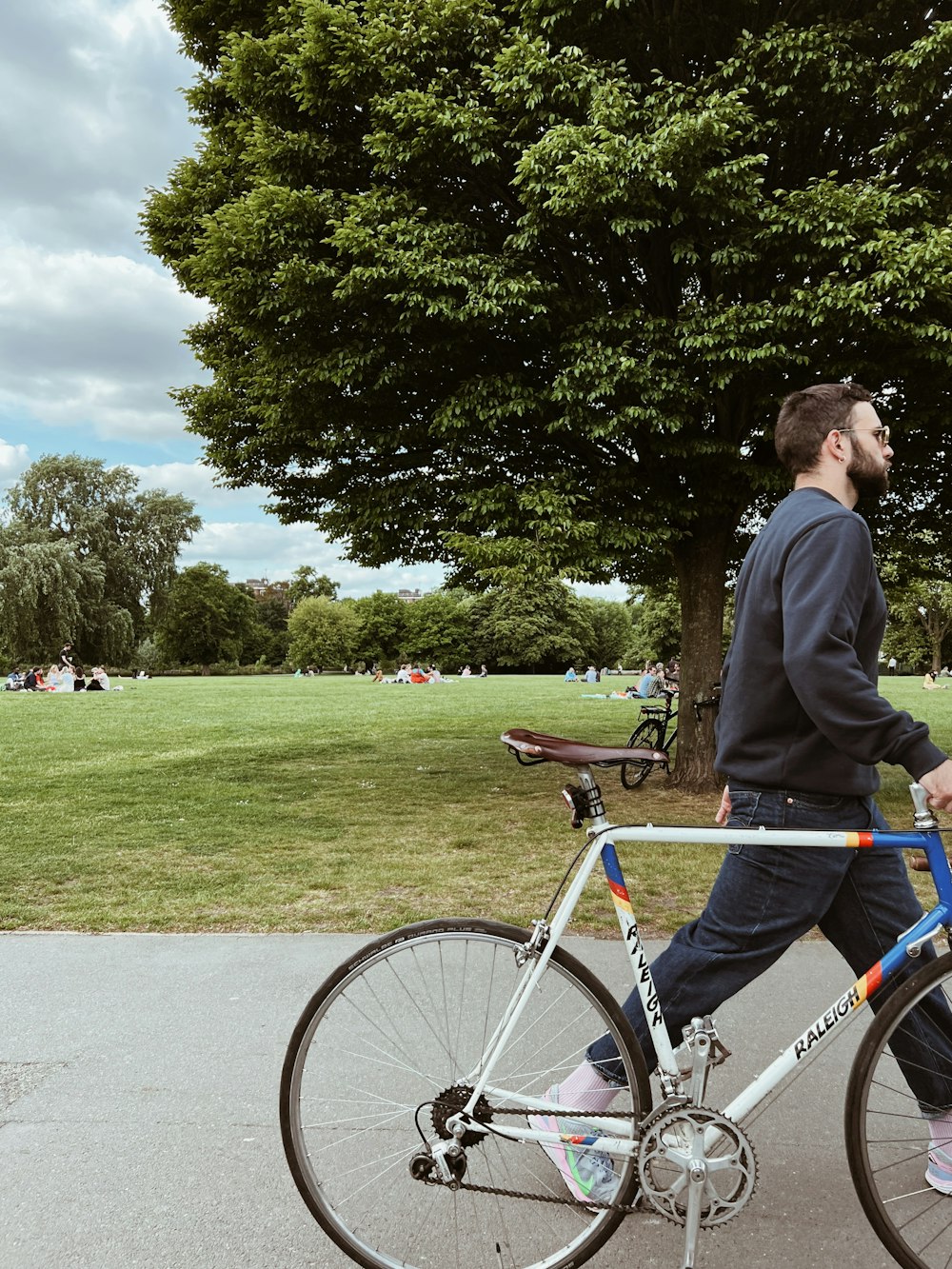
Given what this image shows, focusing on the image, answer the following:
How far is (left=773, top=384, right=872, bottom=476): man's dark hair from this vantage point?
257 centimetres

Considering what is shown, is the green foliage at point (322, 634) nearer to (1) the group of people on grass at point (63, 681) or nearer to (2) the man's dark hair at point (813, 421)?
(1) the group of people on grass at point (63, 681)

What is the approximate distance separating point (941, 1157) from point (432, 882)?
14.3 ft

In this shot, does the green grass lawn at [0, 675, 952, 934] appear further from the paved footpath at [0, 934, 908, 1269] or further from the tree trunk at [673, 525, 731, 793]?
the paved footpath at [0, 934, 908, 1269]

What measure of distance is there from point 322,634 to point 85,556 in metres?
43.7

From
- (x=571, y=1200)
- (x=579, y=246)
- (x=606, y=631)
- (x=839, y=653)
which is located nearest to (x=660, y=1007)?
(x=571, y=1200)

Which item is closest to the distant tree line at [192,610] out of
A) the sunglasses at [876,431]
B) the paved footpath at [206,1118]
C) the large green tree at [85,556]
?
the large green tree at [85,556]

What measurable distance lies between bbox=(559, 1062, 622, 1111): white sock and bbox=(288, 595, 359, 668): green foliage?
311 ft

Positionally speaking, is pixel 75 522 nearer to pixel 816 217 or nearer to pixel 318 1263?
pixel 816 217

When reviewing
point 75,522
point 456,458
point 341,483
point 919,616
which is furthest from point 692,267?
point 919,616

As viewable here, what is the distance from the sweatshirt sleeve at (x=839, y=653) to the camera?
87.4 inches

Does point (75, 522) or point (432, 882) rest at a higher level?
point (75, 522)

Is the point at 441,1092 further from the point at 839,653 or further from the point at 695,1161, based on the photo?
the point at 839,653

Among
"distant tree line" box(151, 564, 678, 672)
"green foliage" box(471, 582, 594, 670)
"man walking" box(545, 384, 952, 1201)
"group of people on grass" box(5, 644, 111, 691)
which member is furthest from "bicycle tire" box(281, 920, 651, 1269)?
"green foliage" box(471, 582, 594, 670)

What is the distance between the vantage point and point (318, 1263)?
2.47 metres
